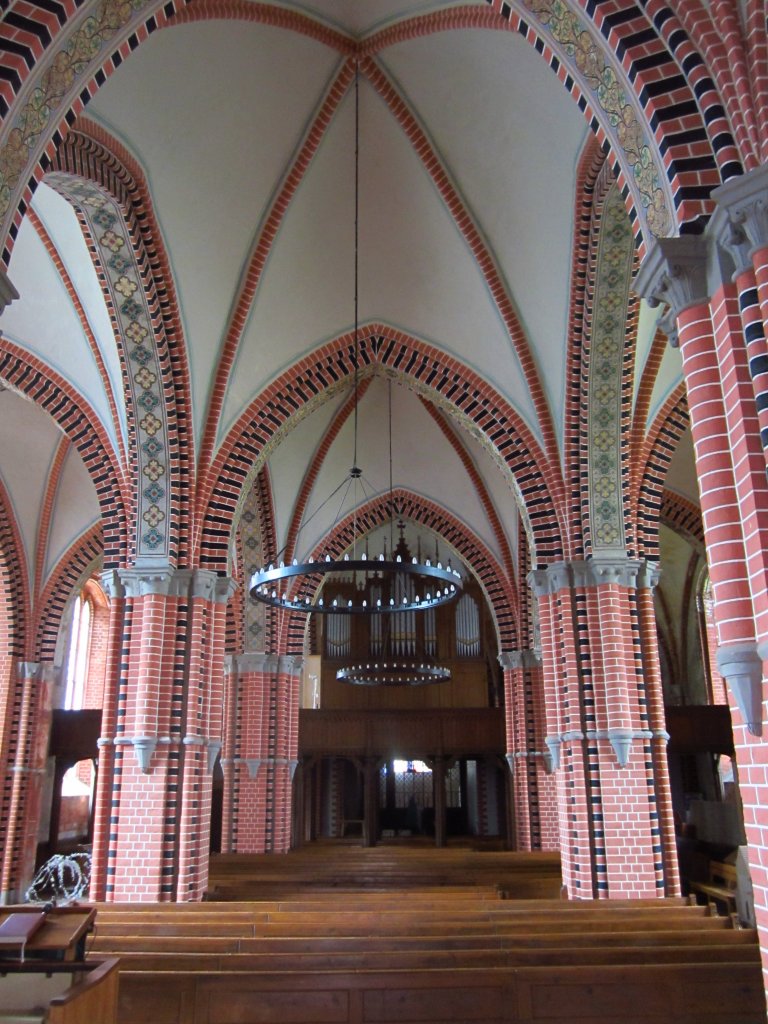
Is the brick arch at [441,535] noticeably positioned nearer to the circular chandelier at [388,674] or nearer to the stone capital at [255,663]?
the stone capital at [255,663]

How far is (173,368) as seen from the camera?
31.9 feet

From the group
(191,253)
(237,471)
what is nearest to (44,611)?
(237,471)

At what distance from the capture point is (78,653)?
814 inches

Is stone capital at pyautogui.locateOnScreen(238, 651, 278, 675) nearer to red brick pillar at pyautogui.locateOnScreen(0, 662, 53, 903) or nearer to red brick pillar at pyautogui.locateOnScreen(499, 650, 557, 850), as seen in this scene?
red brick pillar at pyautogui.locateOnScreen(0, 662, 53, 903)

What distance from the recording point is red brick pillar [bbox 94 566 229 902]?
883 centimetres

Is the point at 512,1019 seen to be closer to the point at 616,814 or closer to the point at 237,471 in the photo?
the point at 616,814

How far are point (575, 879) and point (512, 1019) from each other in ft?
11.1

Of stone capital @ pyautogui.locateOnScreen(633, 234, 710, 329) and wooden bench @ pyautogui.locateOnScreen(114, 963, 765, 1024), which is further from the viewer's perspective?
wooden bench @ pyautogui.locateOnScreen(114, 963, 765, 1024)

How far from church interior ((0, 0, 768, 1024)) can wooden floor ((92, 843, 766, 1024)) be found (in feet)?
0.44

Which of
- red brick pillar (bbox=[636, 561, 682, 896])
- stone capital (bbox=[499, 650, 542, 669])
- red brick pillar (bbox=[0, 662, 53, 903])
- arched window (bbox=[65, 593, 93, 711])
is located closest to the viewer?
red brick pillar (bbox=[636, 561, 682, 896])

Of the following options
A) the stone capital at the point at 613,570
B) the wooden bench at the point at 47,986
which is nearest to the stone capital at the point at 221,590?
the stone capital at the point at 613,570

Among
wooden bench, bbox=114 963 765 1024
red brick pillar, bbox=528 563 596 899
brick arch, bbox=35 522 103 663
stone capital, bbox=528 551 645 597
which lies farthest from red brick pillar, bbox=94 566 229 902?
brick arch, bbox=35 522 103 663

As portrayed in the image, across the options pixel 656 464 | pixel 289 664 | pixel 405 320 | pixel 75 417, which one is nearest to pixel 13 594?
pixel 289 664

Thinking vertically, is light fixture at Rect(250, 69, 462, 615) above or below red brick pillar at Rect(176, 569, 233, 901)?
above
